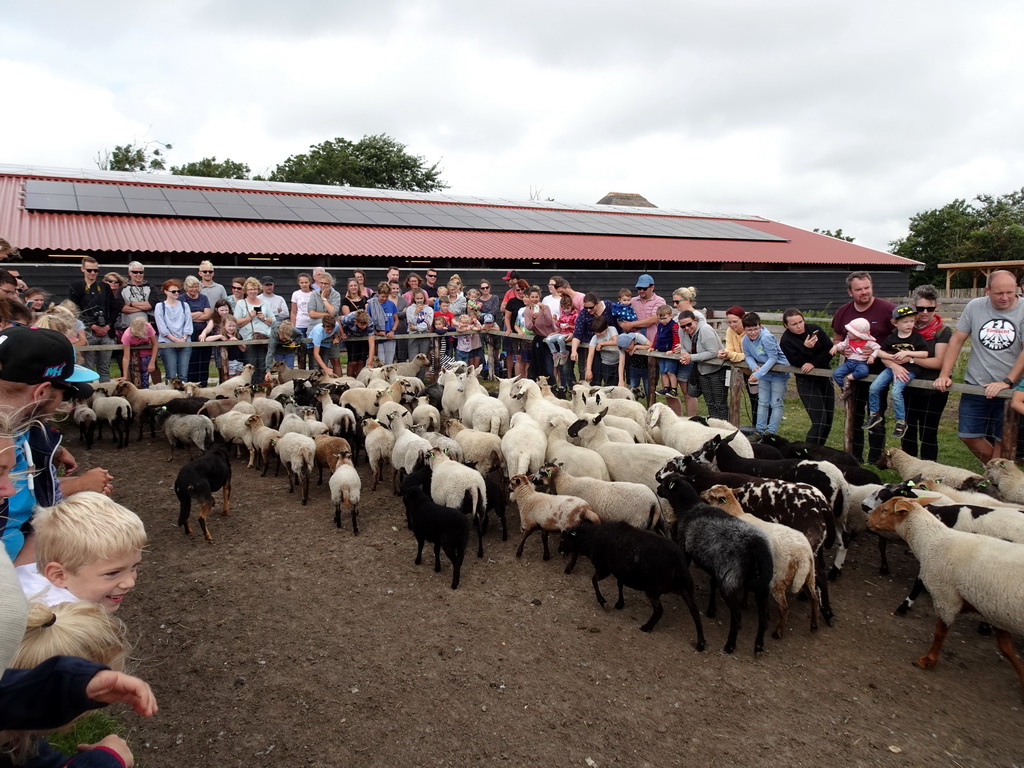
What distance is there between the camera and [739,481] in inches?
218

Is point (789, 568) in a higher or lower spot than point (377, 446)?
lower

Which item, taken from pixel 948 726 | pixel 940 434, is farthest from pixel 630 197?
pixel 948 726

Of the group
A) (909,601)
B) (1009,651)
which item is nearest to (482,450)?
(909,601)

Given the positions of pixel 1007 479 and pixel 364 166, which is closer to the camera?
pixel 1007 479

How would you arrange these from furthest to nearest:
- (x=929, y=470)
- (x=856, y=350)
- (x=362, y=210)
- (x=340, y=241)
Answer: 1. (x=362, y=210)
2. (x=340, y=241)
3. (x=856, y=350)
4. (x=929, y=470)

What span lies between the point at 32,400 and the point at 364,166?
57054 mm

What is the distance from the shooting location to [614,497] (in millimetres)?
5574

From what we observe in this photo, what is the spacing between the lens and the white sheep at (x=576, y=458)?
638cm

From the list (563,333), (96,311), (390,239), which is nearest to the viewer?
(96,311)

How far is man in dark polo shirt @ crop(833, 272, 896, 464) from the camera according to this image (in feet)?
23.4

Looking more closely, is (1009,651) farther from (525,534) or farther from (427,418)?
(427,418)

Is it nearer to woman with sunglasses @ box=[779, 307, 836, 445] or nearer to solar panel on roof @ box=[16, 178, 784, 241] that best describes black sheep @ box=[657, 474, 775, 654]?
woman with sunglasses @ box=[779, 307, 836, 445]

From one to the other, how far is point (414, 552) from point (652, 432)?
3.43m

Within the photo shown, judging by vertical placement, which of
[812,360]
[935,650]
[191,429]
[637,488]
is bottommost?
[935,650]
